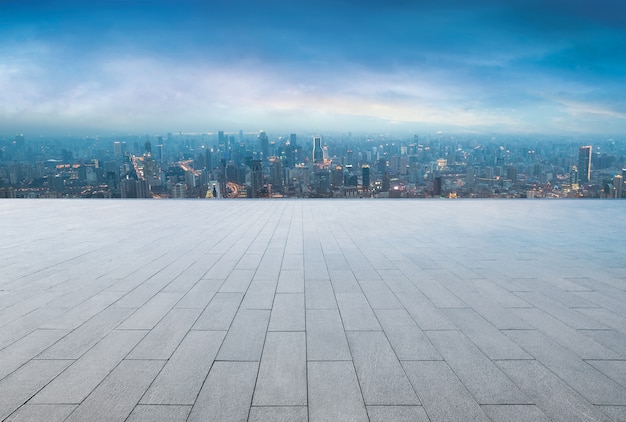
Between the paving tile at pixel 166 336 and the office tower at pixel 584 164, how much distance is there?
1883 centimetres

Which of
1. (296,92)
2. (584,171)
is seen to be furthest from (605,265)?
(296,92)

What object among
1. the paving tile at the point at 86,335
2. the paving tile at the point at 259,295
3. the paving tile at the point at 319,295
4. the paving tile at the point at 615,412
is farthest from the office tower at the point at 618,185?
the paving tile at the point at 86,335

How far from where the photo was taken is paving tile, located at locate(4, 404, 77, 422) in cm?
199

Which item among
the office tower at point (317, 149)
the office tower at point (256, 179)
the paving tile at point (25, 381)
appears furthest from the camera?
the office tower at point (317, 149)

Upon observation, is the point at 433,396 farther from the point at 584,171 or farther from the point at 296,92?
the point at 296,92

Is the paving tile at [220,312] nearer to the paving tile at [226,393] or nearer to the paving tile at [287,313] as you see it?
the paving tile at [287,313]

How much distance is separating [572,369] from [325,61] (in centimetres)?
2936

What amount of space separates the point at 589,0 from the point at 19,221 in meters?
29.0

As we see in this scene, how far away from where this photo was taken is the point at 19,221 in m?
9.45

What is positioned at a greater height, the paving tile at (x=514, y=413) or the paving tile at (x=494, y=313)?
the paving tile at (x=514, y=413)

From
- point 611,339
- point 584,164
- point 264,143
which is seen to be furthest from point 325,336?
Answer: point 264,143

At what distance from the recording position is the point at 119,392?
2236 mm

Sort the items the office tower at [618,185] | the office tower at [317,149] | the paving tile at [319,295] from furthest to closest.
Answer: the office tower at [317,149]
the office tower at [618,185]
the paving tile at [319,295]

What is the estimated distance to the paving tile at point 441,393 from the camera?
201 centimetres
